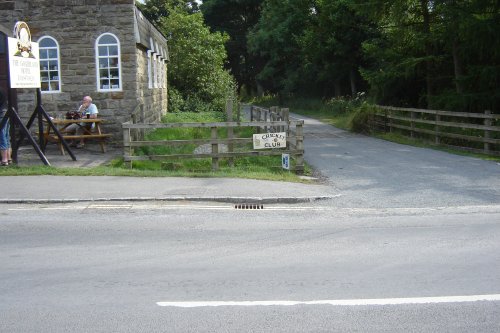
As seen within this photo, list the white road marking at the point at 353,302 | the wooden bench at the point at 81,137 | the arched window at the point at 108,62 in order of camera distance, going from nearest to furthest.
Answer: the white road marking at the point at 353,302 < the wooden bench at the point at 81,137 < the arched window at the point at 108,62

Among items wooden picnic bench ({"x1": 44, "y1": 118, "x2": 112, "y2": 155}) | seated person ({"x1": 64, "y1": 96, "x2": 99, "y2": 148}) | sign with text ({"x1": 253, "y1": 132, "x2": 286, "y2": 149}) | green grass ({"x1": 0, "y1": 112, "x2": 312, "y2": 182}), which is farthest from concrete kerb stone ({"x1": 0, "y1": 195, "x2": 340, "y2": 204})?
seated person ({"x1": 64, "y1": 96, "x2": 99, "y2": 148})

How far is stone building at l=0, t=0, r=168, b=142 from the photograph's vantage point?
17.3 metres

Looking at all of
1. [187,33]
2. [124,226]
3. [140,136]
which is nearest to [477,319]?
[124,226]

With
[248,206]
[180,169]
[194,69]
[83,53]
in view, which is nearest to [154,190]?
[248,206]

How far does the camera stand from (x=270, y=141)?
14.1m

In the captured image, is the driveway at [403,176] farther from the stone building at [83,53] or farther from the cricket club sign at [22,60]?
the cricket club sign at [22,60]

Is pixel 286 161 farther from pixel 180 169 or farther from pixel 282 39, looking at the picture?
pixel 282 39

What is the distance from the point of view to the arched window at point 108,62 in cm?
1739

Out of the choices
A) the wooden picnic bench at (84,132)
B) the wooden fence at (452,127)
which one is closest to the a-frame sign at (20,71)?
the wooden picnic bench at (84,132)

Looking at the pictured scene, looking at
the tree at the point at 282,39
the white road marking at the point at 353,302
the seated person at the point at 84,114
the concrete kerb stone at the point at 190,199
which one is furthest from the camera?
the tree at the point at 282,39

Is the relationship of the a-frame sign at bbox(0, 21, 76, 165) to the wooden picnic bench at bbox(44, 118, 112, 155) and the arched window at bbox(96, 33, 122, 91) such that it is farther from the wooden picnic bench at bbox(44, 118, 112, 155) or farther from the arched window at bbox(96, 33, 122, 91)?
the arched window at bbox(96, 33, 122, 91)

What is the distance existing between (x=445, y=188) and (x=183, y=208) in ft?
17.4

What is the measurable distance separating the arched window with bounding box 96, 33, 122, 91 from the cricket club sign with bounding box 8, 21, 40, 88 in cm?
325

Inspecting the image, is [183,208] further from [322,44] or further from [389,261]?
[322,44]
